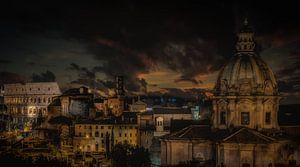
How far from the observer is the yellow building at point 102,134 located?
49.4 meters

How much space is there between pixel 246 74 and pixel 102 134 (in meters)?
19.9

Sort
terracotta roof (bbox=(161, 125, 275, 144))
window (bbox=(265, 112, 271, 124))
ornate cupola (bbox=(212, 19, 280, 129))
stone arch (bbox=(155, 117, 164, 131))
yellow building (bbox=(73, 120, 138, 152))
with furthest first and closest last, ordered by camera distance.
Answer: yellow building (bbox=(73, 120, 138, 152)), stone arch (bbox=(155, 117, 164, 131)), window (bbox=(265, 112, 271, 124)), ornate cupola (bbox=(212, 19, 280, 129)), terracotta roof (bbox=(161, 125, 275, 144))

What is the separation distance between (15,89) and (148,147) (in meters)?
28.0

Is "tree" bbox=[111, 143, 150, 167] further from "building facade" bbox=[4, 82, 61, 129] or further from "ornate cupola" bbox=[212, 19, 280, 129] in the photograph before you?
"building facade" bbox=[4, 82, 61, 129]

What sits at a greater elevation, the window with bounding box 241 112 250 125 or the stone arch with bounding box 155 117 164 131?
the window with bounding box 241 112 250 125

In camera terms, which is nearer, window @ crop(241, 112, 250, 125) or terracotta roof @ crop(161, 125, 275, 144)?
terracotta roof @ crop(161, 125, 275, 144)

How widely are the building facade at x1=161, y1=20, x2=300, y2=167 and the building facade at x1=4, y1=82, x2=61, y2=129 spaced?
3457 cm

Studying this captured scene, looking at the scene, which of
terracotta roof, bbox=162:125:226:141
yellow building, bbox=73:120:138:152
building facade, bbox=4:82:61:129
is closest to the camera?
terracotta roof, bbox=162:125:226:141

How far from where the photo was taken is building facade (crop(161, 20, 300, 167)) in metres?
34.0

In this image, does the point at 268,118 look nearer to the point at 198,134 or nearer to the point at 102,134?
the point at 198,134

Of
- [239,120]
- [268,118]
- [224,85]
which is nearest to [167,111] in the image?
[224,85]

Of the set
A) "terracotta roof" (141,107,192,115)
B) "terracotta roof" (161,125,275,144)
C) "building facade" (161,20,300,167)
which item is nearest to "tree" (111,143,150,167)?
"building facade" (161,20,300,167)

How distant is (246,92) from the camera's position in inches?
1374

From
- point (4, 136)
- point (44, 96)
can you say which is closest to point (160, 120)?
point (4, 136)
